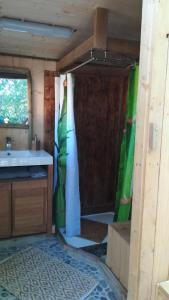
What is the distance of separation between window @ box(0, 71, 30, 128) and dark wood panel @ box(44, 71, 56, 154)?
242 mm

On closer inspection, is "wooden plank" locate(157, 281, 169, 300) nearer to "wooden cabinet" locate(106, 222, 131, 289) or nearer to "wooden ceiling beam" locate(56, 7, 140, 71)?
"wooden cabinet" locate(106, 222, 131, 289)

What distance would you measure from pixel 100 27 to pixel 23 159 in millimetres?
1531

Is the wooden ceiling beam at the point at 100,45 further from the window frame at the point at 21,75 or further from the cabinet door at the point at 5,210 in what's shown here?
the cabinet door at the point at 5,210

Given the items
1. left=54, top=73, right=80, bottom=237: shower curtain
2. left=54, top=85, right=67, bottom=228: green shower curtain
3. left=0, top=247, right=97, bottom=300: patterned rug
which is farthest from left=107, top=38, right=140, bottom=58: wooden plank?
left=0, top=247, right=97, bottom=300: patterned rug

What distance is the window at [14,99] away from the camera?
3.16 meters

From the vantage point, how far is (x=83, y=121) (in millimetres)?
3562

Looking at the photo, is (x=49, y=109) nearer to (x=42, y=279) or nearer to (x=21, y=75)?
(x=21, y=75)

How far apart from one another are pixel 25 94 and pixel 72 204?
1.47 m

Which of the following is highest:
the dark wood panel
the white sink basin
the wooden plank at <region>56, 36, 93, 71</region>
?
the wooden plank at <region>56, 36, 93, 71</region>

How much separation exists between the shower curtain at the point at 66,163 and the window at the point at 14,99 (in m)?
0.42

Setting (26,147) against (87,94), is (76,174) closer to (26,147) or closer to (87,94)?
(26,147)

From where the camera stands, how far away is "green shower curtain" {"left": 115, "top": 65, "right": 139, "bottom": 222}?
2.20 meters

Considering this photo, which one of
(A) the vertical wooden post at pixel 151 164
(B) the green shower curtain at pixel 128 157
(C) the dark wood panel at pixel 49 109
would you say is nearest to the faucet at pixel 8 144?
(C) the dark wood panel at pixel 49 109

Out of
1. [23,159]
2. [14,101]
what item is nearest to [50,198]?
[23,159]
